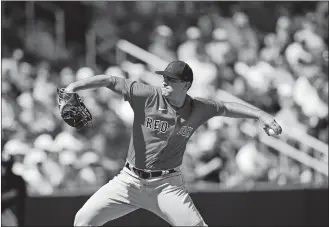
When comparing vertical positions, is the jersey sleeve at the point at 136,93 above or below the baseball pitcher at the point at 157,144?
above

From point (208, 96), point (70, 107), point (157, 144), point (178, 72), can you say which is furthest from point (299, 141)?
point (70, 107)

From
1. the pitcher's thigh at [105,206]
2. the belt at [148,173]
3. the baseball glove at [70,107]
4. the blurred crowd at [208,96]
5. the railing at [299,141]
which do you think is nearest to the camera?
the baseball glove at [70,107]

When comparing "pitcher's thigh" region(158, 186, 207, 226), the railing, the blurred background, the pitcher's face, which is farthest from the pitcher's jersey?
the railing

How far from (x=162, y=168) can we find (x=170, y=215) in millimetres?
402

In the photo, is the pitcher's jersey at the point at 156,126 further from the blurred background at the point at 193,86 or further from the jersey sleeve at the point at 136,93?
the blurred background at the point at 193,86

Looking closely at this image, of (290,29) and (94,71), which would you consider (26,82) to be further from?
(290,29)

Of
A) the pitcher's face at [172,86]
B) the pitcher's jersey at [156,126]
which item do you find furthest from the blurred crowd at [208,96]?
the pitcher's face at [172,86]

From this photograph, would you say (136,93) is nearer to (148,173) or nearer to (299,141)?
(148,173)

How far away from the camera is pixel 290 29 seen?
42.4ft

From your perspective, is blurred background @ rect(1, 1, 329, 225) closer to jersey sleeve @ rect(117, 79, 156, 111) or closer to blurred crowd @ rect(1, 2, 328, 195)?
blurred crowd @ rect(1, 2, 328, 195)

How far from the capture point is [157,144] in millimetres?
6465

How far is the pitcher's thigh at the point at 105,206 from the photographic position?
6355 millimetres

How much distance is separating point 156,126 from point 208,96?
507 cm

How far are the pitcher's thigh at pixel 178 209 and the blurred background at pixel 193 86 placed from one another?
11.4 ft
